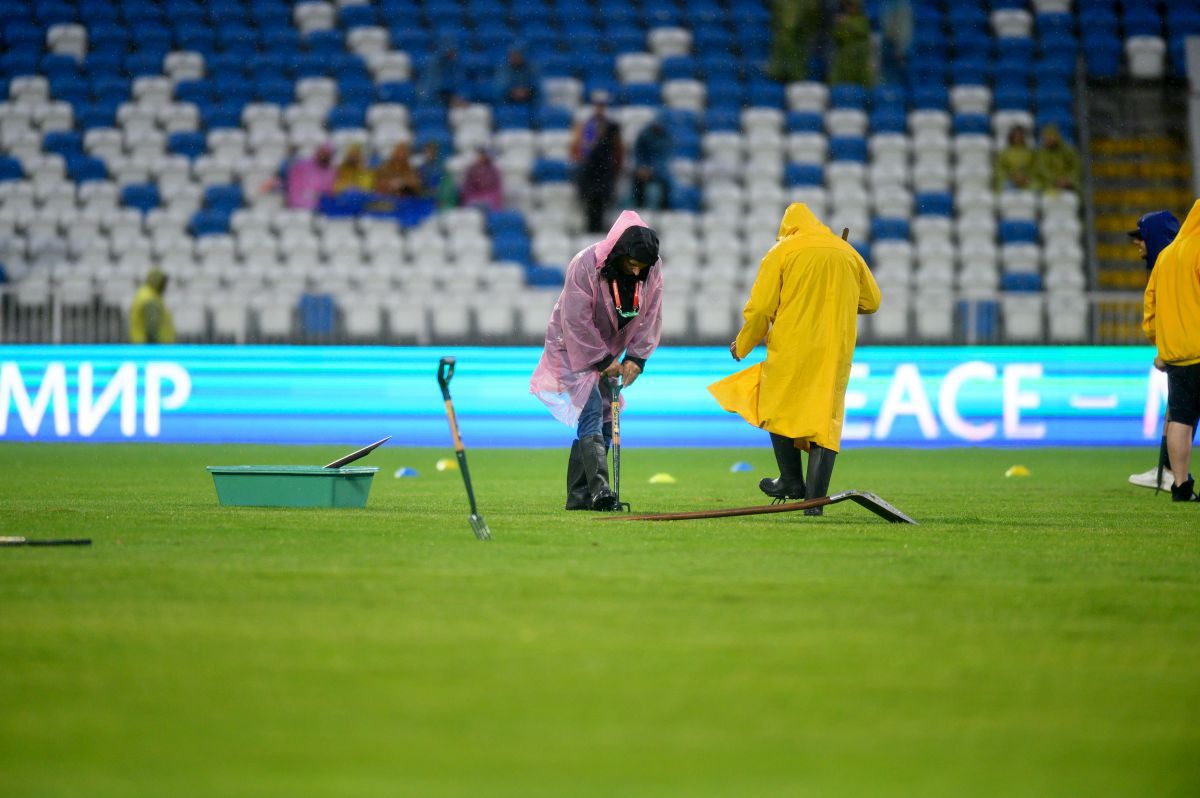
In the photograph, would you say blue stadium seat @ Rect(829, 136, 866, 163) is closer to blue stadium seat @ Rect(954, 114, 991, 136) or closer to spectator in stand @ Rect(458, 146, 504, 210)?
blue stadium seat @ Rect(954, 114, 991, 136)

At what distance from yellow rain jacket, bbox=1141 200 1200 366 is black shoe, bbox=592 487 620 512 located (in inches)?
147

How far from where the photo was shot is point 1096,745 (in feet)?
11.5

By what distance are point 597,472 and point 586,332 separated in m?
0.83

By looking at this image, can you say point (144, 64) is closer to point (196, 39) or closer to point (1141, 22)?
point (196, 39)

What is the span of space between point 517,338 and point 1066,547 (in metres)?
10.9

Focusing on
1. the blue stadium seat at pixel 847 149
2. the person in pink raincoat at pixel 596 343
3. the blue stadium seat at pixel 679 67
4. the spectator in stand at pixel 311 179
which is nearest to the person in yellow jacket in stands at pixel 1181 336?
the person in pink raincoat at pixel 596 343

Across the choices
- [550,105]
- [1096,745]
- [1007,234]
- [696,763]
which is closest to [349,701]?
[696,763]

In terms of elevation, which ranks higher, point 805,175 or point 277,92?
point 277,92

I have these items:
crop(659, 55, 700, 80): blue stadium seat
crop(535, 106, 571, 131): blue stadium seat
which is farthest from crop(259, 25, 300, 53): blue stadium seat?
crop(659, 55, 700, 80): blue stadium seat

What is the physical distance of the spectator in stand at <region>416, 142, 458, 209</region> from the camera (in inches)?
870

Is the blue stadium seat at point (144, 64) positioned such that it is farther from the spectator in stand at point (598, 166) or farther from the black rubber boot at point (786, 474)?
the black rubber boot at point (786, 474)

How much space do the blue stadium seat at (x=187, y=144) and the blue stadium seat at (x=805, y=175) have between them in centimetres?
829

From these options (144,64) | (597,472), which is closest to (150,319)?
(144,64)

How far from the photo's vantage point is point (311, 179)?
22.4m
